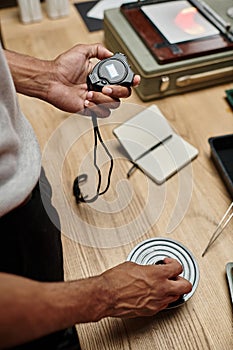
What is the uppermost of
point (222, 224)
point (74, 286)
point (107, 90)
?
point (107, 90)

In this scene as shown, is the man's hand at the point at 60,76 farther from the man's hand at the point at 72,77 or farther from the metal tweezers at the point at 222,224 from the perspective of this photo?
the metal tweezers at the point at 222,224

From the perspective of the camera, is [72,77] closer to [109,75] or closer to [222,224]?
[109,75]

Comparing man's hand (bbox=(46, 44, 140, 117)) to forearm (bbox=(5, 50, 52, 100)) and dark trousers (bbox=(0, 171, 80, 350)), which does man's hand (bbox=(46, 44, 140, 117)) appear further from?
dark trousers (bbox=(0, 171, 80, 350))

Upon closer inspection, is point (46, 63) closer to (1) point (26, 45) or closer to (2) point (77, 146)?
(2) point (77, 146)

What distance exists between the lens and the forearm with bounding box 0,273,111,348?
44 centimetres

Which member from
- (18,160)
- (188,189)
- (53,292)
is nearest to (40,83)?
(18,160)

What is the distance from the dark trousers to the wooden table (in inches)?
1.2

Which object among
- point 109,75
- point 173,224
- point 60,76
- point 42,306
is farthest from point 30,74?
point 42,306

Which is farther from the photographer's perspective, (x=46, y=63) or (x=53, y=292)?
(x=46, y=63)

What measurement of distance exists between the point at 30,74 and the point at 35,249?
361 millimetres

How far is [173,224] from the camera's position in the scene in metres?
0.82

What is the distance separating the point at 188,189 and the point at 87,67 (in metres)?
0.34

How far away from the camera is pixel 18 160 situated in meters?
0.64

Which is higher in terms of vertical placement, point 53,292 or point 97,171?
point 53,292
